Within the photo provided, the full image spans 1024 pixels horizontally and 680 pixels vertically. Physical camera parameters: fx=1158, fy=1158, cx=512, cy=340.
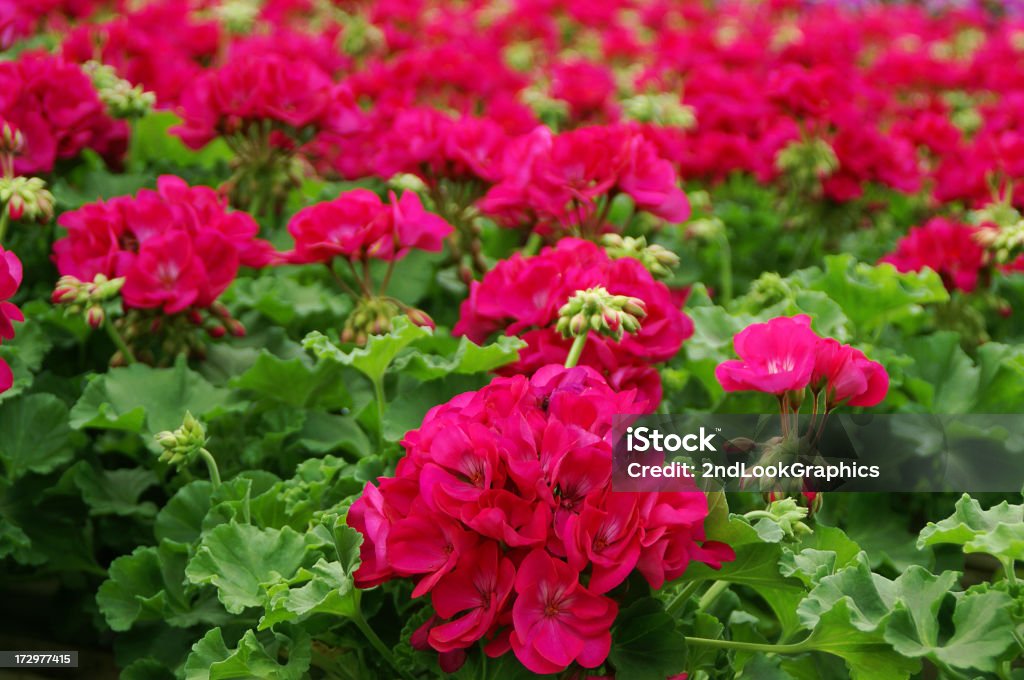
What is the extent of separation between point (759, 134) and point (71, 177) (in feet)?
5.68

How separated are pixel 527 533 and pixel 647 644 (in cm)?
24

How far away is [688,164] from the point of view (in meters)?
3.02

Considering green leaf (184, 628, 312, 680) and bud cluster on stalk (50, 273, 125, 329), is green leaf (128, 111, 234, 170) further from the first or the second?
green leaf (184, 628, 312, 680)

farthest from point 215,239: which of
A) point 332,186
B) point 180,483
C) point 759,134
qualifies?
point 759,134

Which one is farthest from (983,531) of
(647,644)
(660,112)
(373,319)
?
(660,112)

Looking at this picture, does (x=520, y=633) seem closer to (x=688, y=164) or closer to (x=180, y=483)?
(x=180, y=483)

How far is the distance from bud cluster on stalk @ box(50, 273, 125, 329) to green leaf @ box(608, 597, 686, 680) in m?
0.93

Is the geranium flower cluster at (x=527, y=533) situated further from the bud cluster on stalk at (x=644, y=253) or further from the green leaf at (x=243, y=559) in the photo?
the bud cluster on stalk at (x=644, y=253)

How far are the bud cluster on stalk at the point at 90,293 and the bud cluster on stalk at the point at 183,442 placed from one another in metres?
0.28

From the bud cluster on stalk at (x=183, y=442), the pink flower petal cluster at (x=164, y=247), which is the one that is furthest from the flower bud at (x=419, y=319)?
the bud cluster on stalk at (x=183, y=442)

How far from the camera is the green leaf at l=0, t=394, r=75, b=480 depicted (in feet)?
6.02

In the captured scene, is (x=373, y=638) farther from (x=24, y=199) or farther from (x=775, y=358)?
(x=24, y=199)

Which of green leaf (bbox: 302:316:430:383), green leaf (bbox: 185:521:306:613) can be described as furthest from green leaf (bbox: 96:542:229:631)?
green leaf (bbox: 302:316:430:383)

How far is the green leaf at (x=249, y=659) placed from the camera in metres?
1.35
